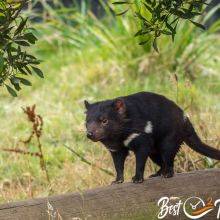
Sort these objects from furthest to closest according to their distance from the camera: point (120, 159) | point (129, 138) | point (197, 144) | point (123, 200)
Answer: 1. point (197, 144)
2. point (120, 159)
3. point (129, 138)
4. point (123, 200)

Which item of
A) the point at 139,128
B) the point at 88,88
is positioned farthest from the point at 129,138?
the point at 88,88

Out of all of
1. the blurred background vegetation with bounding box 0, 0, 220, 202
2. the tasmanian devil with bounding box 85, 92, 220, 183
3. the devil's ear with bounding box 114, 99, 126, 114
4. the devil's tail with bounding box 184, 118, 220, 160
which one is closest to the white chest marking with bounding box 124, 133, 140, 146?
the tasmanian devil with bounding box 85, 92, 220, 183

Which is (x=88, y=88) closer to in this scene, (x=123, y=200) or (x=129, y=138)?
(x=129, y=138)

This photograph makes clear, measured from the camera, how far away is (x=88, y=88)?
883 centimetres

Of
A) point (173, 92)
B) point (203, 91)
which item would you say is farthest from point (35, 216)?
point (203, 91)

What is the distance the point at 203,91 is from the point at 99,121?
13.8ft

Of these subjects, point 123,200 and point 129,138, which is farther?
point 129,138

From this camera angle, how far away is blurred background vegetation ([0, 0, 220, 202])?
5.83m
